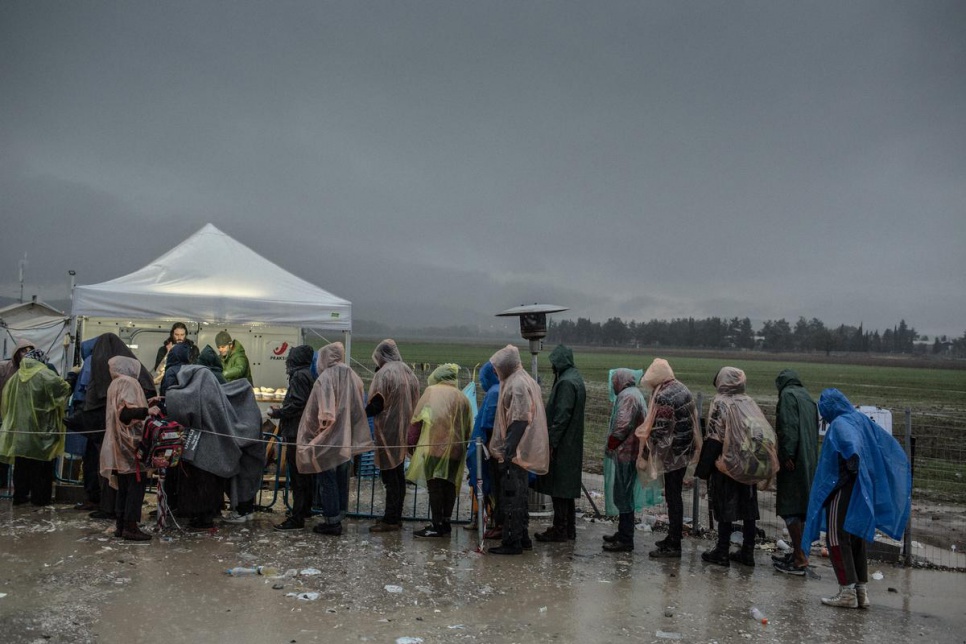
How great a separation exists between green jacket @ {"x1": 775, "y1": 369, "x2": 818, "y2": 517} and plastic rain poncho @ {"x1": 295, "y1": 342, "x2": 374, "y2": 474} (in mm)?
3795

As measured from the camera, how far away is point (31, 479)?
7867 mm

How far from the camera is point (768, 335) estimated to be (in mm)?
133250

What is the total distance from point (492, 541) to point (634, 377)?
2111 millimetres

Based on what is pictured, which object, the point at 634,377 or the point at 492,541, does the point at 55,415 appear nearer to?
the point at 492,541

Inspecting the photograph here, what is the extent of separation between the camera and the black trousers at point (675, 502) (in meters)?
6.61

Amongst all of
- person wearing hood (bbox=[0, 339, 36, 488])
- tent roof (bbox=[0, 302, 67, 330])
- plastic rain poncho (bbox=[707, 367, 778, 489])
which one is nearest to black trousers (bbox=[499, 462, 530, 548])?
plastic rain poncho (bbox=[707, 367, 778, 489])

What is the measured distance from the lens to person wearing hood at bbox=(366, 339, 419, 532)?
23.9 ft

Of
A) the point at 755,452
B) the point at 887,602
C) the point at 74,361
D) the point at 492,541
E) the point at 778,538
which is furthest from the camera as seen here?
the point at 74,361

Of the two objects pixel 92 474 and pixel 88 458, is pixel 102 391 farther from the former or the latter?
pixel 92 474

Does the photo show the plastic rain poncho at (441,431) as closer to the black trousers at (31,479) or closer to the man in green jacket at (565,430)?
the man in green jacket at (565,430)

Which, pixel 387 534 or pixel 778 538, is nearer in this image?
pixel 387 534

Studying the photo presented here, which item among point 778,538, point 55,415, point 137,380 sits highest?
point 137,380

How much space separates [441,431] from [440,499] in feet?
2.27

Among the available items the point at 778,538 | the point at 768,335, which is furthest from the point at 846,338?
the point at 778,538
